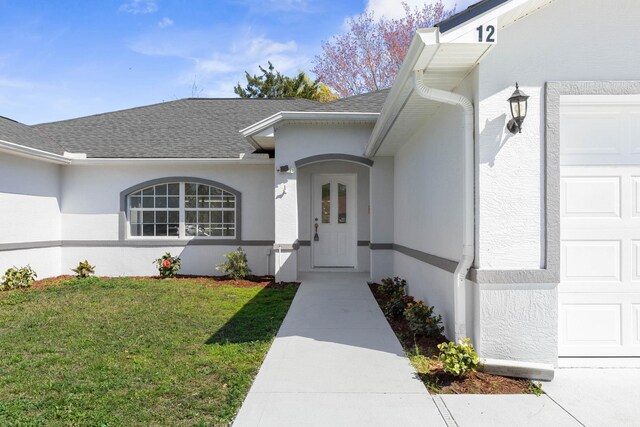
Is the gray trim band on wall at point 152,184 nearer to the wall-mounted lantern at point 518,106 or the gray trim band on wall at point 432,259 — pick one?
the gray trim band on wall at point 432,259

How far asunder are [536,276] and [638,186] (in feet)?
4.81

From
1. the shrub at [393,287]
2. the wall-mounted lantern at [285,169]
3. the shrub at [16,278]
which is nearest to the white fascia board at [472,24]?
the shrub at [393,287]

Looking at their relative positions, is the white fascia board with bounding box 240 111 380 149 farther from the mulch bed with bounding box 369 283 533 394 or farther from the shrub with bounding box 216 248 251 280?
the mulch bed with bounding box 369 283 533 394

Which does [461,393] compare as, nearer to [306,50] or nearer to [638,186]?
[638,186]

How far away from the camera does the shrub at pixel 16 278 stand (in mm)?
8766

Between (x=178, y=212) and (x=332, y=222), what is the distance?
13.5ft

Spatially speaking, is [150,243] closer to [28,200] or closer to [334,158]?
[28,200]

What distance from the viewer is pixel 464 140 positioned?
4176 millimetres

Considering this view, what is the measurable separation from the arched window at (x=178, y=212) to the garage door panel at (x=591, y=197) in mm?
8194

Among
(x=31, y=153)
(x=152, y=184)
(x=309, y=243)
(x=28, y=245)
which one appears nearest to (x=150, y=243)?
(x=152, y=184)

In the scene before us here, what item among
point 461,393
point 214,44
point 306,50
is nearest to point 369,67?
point 306,50

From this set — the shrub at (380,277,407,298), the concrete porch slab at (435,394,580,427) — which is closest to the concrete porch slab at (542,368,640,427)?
the concrete porch slab at (435,394,580,427)

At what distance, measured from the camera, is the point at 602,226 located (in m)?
4.15

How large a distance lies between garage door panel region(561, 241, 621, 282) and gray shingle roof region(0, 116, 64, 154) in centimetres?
1053
